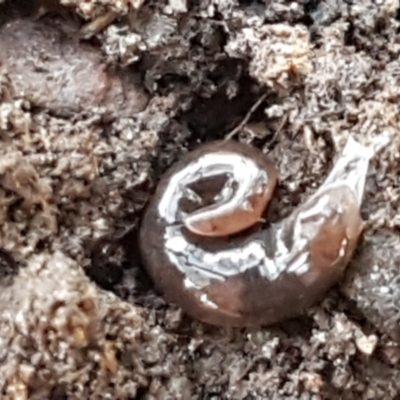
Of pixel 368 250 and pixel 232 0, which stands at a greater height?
pixel 232 0

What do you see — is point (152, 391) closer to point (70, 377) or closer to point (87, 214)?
point (70, 377)

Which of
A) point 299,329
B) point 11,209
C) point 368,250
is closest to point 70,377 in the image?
point 11,209

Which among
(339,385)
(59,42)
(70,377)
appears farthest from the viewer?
(59,42)
